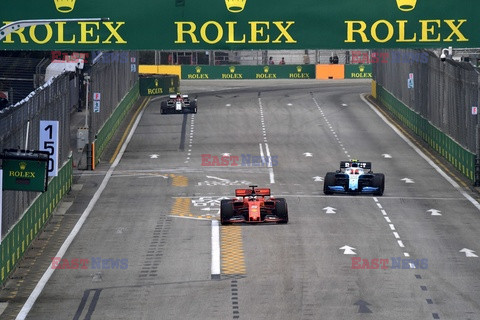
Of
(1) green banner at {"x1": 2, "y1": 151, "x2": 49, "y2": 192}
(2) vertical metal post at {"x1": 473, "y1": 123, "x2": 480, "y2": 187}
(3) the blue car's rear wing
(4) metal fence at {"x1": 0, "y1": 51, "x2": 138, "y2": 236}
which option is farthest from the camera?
(2) vertical metal post at {"x1": 473, "y1": 123, "x2": 480, "y2": 187}

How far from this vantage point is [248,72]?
128875 mm

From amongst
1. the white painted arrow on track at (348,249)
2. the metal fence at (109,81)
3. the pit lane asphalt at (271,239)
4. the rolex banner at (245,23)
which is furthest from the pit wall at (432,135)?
the metal fence at (109,81)

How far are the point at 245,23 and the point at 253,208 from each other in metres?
8.03

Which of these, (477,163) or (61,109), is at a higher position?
(61,109)

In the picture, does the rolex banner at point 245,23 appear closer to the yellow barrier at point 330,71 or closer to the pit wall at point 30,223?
the pit wall at point 30,223

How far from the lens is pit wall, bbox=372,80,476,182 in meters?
65.7

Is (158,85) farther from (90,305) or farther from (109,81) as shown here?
(90,305)

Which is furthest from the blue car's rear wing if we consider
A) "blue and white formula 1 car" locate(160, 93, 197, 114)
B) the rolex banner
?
"blue and white formula 1 car" locate(160, 93, 197, 114)

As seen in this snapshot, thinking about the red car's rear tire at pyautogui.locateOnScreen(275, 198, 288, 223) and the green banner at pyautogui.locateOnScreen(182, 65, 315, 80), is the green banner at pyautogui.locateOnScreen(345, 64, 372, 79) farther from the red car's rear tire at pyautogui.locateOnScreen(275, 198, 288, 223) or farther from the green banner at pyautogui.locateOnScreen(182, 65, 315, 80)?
the red car's rear tire at pyautogui.locateOnScreen(275, 198, 288, 223)

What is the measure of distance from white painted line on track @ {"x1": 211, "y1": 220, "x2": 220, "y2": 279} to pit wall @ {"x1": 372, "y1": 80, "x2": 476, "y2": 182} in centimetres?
1785

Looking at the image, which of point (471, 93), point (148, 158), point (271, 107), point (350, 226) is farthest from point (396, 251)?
point (271, 107)

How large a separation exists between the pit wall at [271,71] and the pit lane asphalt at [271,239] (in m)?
42.8

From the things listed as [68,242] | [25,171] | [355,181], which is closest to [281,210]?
[68,242]

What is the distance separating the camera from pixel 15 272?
4269 centimetres
